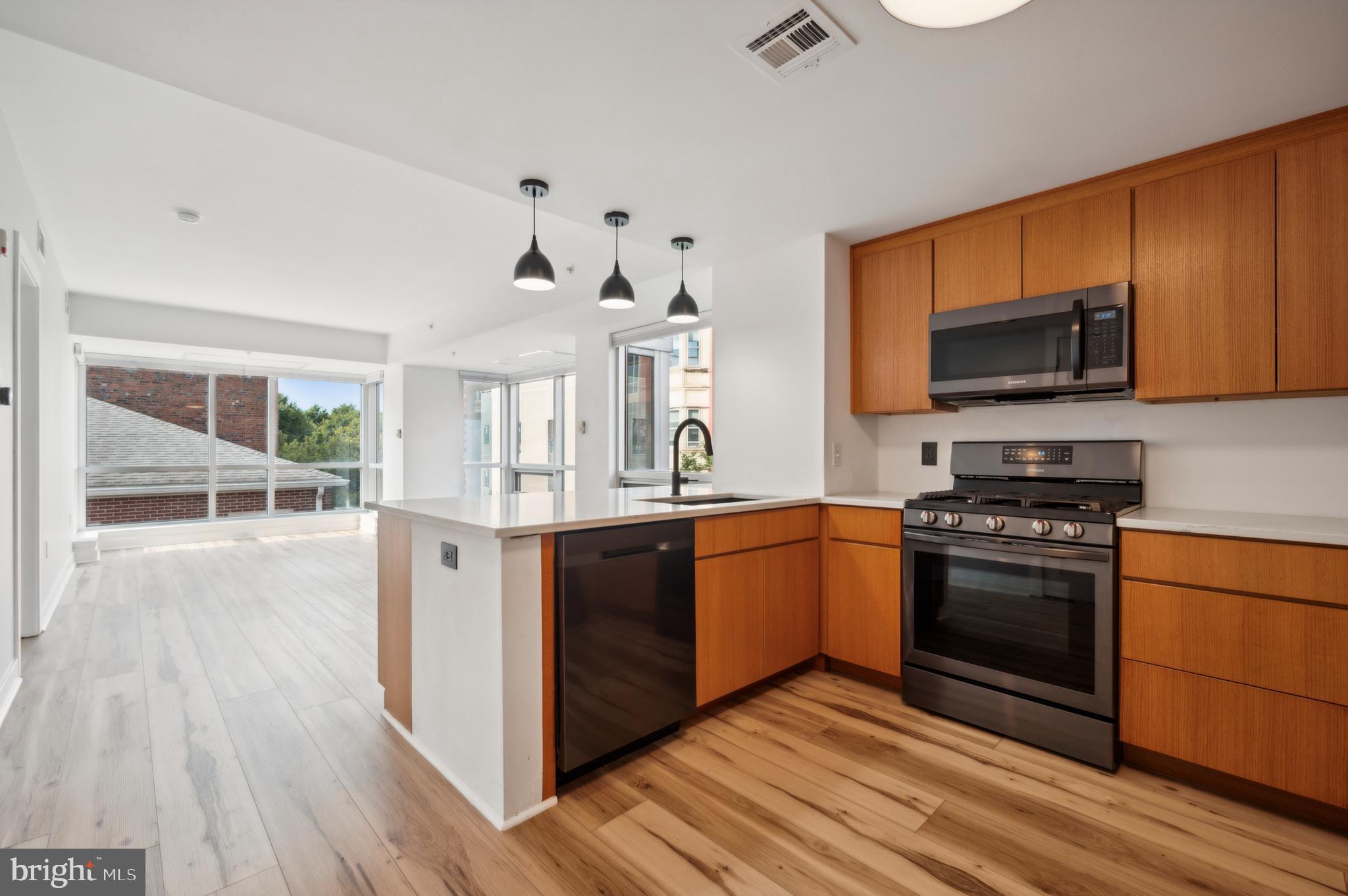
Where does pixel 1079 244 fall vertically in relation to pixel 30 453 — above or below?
above

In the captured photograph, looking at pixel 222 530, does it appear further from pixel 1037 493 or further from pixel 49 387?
pixel 1037 493

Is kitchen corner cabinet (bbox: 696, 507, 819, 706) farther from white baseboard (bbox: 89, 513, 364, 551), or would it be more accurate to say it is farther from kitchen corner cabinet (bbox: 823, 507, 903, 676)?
white baseboard (bbox: 89, 513, 364, 551)

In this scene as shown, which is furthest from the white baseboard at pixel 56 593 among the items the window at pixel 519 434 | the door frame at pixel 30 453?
the window at pixel 519 434

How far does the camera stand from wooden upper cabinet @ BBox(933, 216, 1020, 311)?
8.75 ft

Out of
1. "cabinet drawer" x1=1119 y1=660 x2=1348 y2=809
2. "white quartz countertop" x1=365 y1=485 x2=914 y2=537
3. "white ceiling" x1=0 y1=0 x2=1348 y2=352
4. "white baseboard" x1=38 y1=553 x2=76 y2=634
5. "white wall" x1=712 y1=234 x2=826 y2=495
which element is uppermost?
"white ceiling" x1=0 y1=0 x2=1348 y2=352

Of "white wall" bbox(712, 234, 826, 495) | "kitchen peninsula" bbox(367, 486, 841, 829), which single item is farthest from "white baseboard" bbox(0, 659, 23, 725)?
"white wall" bbox(712, 234, 826, 495)

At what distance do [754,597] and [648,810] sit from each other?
1.02 metres

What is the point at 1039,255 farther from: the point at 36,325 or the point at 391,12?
the point at 36,325

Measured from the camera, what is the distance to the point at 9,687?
2.54 metres

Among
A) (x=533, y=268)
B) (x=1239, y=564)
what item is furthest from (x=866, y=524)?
(x=533, y=268)

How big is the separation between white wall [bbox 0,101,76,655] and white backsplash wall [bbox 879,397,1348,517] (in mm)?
4677

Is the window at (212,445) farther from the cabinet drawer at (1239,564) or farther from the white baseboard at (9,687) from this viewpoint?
the cabinet drawer at (1239,564)

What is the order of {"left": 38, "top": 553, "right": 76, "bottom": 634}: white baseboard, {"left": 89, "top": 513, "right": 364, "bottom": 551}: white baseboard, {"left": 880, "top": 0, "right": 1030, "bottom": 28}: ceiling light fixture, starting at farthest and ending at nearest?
1. {"left": 89, "top": 513, "right": 364, "bottom": 551}: white baseboard
2. {"left": 38, "top": 553, "right": 76, "bottom": 634}: white baseboard
3. {"left": 880, "top": 0, "right": 1030, "bottom": 28}: ceiling light fixture

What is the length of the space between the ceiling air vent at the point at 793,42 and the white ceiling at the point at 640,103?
4 centimetres
